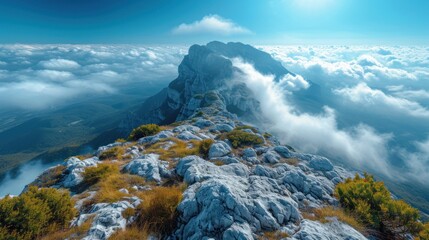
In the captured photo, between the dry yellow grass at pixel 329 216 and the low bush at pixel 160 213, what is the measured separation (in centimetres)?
740

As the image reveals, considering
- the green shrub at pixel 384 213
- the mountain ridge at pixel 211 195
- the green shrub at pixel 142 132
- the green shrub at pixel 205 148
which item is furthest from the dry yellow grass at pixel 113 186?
the green shrub at pixel 142 132

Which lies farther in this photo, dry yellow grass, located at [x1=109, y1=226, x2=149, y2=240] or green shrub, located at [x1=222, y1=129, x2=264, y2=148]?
green shrub, located at [x1=222, y1=129, x2=264, y2=148]

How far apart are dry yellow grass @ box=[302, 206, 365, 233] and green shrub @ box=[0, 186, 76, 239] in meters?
12.6

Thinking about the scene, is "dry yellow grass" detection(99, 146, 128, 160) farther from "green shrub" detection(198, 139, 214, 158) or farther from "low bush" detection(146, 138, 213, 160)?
"green shrub" detection(198, 139, 214, 158)

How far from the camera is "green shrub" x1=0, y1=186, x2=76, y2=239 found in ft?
27.3

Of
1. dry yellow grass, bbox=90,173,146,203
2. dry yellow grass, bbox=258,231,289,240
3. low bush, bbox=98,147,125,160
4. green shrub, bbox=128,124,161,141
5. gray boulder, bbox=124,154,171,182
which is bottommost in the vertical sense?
green shrub, bbox=128,124,161,141

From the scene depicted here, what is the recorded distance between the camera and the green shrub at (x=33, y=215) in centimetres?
834

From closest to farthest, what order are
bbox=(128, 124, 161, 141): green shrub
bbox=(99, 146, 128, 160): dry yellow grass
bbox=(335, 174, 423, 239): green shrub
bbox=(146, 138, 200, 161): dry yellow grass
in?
1. bbox=(335, 174, 423, 239): green shrub
2. bbox=(146, 138, 200, 161): dry yellow grass
3. bbox=(99, 146, 128, 160): dry yellow grass
4. bbox=(128, 124, 161, 141): green shrub

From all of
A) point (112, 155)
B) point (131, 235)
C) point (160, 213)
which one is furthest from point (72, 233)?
point (112, 155)

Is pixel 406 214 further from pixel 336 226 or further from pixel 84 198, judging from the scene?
pixel 84 198

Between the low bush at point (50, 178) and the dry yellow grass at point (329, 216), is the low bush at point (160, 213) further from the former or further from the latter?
the low bush at point (50, 178)

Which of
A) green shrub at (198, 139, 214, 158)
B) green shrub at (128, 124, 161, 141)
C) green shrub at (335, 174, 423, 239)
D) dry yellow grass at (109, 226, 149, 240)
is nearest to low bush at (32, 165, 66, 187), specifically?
dry yellow grass at (109, 226, 149, 240)

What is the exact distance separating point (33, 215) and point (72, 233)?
5.70 feet

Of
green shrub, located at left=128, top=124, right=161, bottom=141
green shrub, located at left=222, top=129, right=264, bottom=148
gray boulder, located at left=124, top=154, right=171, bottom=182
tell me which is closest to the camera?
gray boulder, located at left=124, top=154, right=171, bottom=182
